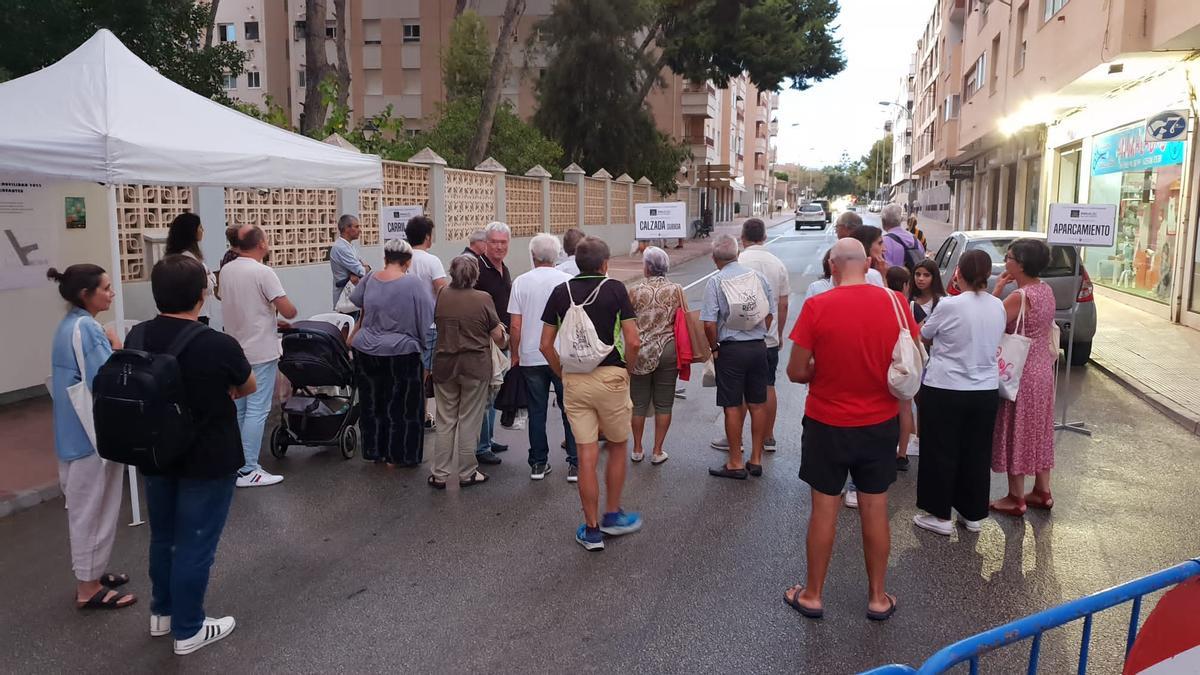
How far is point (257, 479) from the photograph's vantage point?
630cm

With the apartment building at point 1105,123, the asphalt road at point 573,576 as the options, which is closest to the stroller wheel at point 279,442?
the asphalt road at point 573,576

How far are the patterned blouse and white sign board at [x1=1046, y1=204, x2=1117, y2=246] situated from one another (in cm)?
413

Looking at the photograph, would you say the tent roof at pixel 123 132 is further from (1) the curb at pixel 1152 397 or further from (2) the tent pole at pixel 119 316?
(1) the curb at pixel 1152 397

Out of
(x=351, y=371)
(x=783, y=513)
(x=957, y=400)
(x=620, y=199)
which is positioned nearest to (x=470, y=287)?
(x=351, y=371)

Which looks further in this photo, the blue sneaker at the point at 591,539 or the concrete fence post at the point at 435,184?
the concrete fence post at the point at 435,184

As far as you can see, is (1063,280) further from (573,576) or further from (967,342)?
(573,576)

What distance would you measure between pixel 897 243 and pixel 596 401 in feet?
18.0

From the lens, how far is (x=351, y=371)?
22.5 ft

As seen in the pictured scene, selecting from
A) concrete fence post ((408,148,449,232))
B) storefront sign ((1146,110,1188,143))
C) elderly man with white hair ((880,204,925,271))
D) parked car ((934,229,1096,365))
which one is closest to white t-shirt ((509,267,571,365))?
elderly man with white hair ((880,204,925,271))

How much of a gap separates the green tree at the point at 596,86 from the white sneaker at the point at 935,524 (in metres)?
29.5

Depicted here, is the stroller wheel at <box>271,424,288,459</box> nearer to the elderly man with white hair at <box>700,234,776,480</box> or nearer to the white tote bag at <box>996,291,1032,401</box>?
the elderly man with white hair at <box>700,234,776,480</box>

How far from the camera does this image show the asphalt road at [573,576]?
385cm

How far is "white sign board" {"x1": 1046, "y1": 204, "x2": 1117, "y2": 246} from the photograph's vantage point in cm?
794

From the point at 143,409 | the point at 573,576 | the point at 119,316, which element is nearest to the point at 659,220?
the point at 119,316
